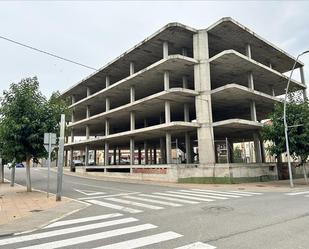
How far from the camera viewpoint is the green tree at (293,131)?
76.6ft

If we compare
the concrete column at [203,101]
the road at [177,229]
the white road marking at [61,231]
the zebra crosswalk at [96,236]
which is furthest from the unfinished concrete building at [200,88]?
the zebra crosswalk at [96,236]

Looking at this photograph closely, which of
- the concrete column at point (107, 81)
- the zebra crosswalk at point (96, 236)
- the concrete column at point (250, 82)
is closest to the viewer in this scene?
the zebra crosswalk at point (96, 236)

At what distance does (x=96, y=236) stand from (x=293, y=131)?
2098 centimetres

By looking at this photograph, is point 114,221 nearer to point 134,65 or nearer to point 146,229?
point 146,229

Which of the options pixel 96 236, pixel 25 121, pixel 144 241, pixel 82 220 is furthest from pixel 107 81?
pixel 144 241

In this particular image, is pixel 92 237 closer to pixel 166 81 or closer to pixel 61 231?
pixel 61 231

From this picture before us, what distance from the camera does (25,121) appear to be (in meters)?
16.9

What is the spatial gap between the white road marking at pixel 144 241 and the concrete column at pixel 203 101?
20.9 meters

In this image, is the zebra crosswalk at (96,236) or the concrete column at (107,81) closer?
the zebra crosswalk at (96,236)

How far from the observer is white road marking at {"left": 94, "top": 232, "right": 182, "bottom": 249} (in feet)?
20.4

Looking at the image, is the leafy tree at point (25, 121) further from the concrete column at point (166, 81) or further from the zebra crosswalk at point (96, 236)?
the concrete column at point (166, 81)

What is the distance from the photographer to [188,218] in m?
9.12

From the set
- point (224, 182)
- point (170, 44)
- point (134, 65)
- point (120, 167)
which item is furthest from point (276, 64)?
point (120, 167)

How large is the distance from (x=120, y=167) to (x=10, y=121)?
19969mm
